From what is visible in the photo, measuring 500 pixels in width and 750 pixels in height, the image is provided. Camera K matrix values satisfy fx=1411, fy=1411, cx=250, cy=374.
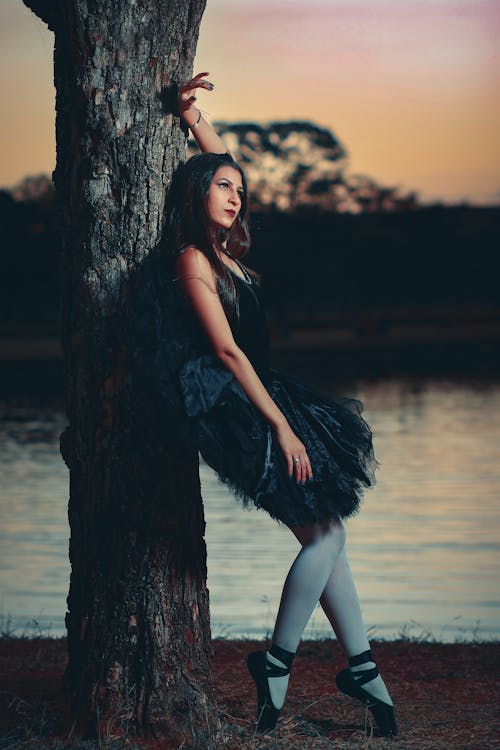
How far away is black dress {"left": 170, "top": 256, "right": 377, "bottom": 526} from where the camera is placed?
463 centimetres

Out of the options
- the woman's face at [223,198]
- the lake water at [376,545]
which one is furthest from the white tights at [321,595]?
the lake water at [376,545]

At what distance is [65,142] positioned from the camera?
4.92 meters

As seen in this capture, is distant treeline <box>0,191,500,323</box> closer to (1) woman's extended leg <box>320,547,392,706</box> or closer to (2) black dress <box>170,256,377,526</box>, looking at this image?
(2) black dress <box>170,256,377,526</box>

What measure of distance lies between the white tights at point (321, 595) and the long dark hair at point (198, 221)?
2.72ft

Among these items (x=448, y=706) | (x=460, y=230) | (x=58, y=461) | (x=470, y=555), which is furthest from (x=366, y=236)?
(x=448, y=706)

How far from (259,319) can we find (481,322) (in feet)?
198

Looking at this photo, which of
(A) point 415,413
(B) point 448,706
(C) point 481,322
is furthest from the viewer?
(C) point 481,322

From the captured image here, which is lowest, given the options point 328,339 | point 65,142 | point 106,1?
point 328,339

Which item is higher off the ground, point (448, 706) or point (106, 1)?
point (106, 1)

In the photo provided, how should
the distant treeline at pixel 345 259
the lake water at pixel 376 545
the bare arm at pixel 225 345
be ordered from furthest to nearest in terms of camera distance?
the distant treeline at pixel 345 259 → the lake water at pixel 376 545 → the bare arm at pixel 225 345

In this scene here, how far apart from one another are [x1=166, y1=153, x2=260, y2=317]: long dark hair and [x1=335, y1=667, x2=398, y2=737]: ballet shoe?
51.6 inches

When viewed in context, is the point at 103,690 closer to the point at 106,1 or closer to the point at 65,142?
the point at 65,142

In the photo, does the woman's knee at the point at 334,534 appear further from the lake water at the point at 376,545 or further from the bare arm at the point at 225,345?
the lake water at the point at 376,545

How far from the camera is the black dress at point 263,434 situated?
4.63 m
